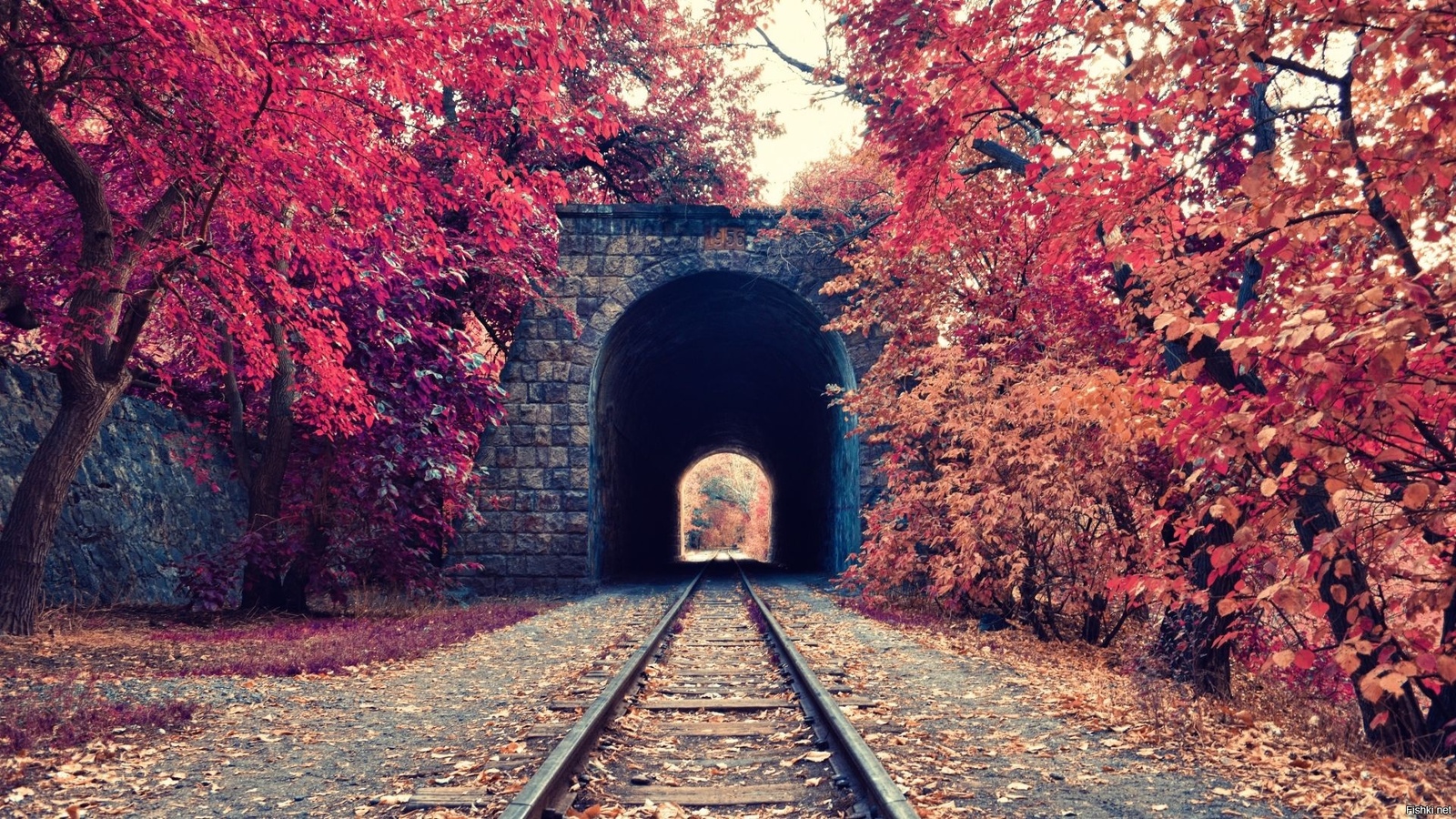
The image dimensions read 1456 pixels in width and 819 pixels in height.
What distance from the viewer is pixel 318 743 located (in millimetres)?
5191

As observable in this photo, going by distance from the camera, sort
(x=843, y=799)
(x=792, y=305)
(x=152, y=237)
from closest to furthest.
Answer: (x=843, y=799), (x=152, y=237), (x=792, y=305)

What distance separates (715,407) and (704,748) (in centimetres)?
2582

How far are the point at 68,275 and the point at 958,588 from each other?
1021cm

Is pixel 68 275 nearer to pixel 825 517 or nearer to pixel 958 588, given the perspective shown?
pixel 958 588

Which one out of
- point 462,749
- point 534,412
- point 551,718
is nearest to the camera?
point 462,749

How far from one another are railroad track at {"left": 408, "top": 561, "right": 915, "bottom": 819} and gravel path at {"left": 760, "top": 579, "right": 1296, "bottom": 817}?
262 mm

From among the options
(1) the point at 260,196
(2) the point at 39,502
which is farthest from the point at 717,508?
(2) the point at 39,502

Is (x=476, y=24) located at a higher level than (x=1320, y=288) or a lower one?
higher

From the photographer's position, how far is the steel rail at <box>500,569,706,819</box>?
11.9 ft

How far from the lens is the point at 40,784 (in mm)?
4293

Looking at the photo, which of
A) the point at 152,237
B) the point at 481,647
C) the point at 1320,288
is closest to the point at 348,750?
the point at 481,647

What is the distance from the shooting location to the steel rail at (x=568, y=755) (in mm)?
3627

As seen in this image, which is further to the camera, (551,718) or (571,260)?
(571,260)

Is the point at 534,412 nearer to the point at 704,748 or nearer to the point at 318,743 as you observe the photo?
the point at 318,743
